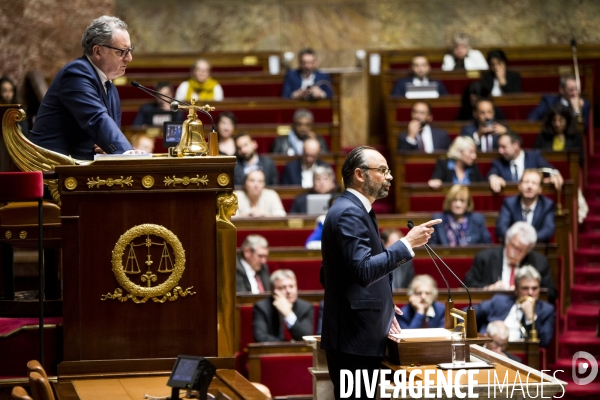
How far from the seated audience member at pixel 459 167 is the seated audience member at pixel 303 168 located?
0.83 metres

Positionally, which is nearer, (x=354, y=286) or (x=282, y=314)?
(x=354, y=286)

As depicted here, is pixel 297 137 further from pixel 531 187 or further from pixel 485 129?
pixel 531 187

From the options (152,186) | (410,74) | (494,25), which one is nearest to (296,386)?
(152,186)

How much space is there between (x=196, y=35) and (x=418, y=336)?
7009mm

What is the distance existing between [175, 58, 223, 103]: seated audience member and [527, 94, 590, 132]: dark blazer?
8.18 ft

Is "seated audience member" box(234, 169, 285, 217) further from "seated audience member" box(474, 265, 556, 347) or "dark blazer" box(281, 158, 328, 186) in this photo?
"seated audience member" box(474, 265, 556, 347)

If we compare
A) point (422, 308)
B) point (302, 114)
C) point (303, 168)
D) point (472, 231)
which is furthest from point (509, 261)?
point (302, 114)

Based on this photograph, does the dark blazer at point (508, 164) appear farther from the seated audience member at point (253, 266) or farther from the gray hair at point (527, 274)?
the seated audience member at point (253, 266)

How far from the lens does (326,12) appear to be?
378 inches

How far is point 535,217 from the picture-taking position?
636 cm

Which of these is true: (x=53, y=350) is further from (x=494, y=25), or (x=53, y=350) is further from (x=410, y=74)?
(x=494, y=25)

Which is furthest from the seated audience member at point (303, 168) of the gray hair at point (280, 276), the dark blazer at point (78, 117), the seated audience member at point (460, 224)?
the dark blazer at point (78, 117)

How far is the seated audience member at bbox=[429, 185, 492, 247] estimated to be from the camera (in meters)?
6.31

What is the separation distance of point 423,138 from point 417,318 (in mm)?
2696
